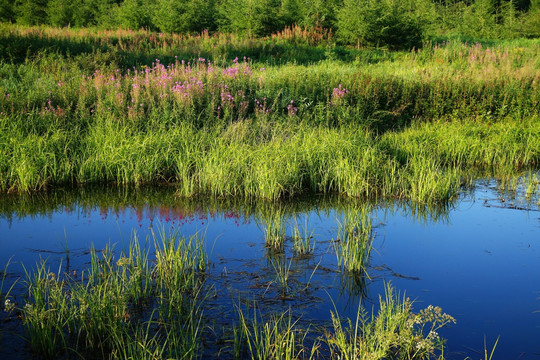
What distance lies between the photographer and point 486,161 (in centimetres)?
1014

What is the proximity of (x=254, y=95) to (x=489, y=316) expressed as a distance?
323 inches

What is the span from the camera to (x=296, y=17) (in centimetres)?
2759

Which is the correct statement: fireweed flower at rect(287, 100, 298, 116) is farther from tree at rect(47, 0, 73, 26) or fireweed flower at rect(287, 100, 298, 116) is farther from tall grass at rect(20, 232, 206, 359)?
tree at rect(47, 0, 73, 26)

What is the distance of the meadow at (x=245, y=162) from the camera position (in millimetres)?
3939

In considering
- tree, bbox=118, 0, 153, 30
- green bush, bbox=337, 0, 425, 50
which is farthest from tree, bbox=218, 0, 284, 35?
tree, bbox=118, 0, 153, 30

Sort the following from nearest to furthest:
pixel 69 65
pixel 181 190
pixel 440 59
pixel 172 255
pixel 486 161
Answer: pixel 172 255 → pixel 181 190 → pixel 486 161 → pixel 69 65 → pixel 440 59

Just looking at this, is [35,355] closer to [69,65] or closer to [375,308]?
[375,308]

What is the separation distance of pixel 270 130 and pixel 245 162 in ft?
6.43

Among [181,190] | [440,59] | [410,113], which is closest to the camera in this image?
[181,190]

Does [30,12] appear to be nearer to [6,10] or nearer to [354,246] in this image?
[6,10]

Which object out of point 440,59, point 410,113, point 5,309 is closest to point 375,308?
point 5,309

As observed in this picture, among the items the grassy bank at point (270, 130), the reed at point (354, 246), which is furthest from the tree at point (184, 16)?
the reed at point (354, 246)

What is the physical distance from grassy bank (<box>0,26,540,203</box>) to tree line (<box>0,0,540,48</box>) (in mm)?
9420

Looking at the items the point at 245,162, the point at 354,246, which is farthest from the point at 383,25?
the point at 354,246
